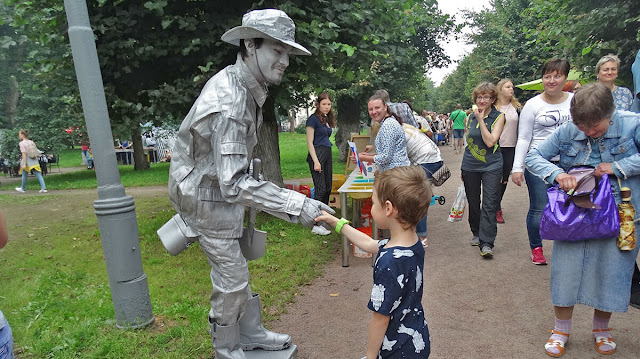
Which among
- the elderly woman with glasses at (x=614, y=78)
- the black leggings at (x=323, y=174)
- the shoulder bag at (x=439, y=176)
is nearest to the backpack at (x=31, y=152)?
the black leggings at (x=323, y=174)

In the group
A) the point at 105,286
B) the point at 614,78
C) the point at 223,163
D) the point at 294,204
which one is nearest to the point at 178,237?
the point at 223,163

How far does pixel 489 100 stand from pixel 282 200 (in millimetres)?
3791

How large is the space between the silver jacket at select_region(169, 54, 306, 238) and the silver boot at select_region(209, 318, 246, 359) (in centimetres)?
62

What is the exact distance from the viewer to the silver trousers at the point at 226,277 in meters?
2.77

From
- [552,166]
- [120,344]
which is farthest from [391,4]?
[120,344]

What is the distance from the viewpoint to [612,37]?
930 centimetres

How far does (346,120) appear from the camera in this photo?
18.0 meters

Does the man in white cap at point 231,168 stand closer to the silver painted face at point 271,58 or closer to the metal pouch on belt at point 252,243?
the silver painted face at point 271,58

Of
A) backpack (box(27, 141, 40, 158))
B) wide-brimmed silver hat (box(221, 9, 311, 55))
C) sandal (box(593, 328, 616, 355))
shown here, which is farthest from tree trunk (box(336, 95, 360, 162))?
wide-brimmed silver hat (box(221, 9, 311, 55))

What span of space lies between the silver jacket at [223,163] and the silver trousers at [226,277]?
6 centimetres

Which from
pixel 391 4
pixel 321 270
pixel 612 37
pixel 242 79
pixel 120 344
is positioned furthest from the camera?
pixel 612 37

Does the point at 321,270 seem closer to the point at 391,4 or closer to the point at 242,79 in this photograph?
the point at 242,79

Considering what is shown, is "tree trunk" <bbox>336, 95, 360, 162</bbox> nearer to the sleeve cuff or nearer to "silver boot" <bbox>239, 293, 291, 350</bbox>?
"silver boot" <bbox>239, 293, 291, 350</bbox>

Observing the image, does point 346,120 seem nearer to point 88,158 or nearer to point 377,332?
point 88,158
